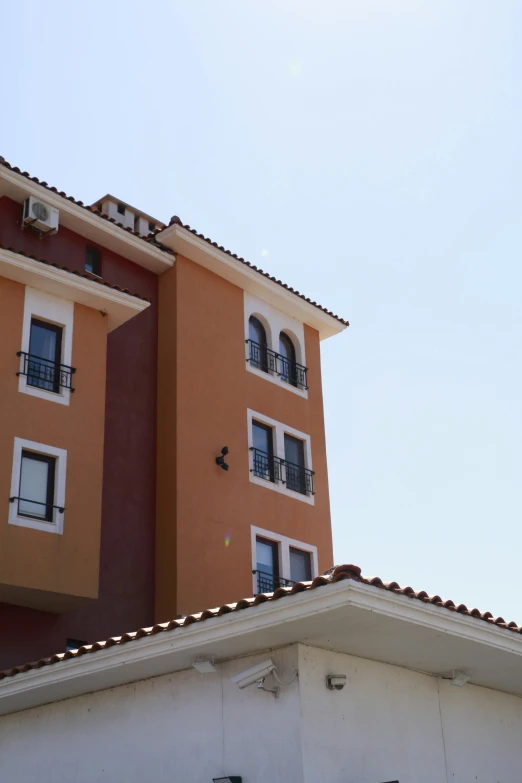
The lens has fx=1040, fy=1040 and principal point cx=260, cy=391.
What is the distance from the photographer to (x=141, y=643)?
11.0 metres

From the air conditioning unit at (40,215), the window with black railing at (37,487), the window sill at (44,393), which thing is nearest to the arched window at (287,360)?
the air conditioning unit at (40,215)

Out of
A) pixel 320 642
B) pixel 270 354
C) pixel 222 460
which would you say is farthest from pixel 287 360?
pixel 320 642

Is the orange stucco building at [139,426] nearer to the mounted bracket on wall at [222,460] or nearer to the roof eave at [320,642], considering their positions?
the mounted bracket on wall at [222,460]

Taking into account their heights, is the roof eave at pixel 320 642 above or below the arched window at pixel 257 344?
below

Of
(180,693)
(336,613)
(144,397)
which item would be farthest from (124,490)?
(336,613)

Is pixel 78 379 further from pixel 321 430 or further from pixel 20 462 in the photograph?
pixel 321 430

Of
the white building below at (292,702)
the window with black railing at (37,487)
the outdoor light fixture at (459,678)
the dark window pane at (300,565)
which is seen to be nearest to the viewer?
the white building below at (292,702)

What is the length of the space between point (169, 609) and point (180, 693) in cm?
737

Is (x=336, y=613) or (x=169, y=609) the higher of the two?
(x=169, y=609)

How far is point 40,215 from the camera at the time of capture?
19734 millimetres

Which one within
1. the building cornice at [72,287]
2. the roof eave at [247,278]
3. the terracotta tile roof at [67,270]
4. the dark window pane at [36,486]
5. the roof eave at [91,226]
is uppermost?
the roof eave at [247,278]

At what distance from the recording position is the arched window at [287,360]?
79.2 feet

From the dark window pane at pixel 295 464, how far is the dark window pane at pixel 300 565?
1412 millimetres

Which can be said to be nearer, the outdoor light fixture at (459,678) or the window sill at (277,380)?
the outdoor light fixture at (459,678)
